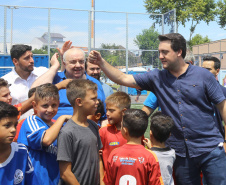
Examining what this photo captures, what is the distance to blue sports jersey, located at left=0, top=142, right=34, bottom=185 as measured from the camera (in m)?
2.32

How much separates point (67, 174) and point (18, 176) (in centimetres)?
43

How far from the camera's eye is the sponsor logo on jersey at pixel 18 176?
7.79ft

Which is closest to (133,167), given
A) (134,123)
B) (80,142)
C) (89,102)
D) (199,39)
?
(134,123)

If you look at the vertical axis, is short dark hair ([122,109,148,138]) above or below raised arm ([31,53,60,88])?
below

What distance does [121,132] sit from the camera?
3.09 metres

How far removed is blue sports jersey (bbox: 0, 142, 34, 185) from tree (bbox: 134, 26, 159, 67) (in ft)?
38.8

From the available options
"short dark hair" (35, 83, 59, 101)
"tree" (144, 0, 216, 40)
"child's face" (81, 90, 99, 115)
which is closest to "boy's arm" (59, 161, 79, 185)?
"child's face" (81, 90, 99, 115)

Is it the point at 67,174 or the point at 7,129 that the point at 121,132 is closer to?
the point at 67,174

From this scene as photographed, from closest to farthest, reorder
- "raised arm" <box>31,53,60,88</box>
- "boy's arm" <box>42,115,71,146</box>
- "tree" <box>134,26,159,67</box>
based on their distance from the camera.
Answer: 1. "boy's arm" <box>42,115,71,146</box>
2. "raised arm" <box>31,53,60,88</box>
3. "tree" <box>134,26,159,67</box>

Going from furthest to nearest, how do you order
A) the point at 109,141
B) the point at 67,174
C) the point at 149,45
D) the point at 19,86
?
the point at 149,45, the point at 19,86, the point at 109,141, the point at 67,174

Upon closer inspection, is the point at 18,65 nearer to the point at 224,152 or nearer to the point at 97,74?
the point at 97,74

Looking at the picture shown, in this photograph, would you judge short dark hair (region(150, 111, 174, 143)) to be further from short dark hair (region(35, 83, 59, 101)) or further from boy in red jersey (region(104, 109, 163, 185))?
short dark hair (region(35, 83, 59, 101))

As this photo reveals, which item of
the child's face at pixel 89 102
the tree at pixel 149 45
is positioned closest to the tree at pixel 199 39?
the tree at pixel 149 45

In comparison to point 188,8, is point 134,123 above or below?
below
